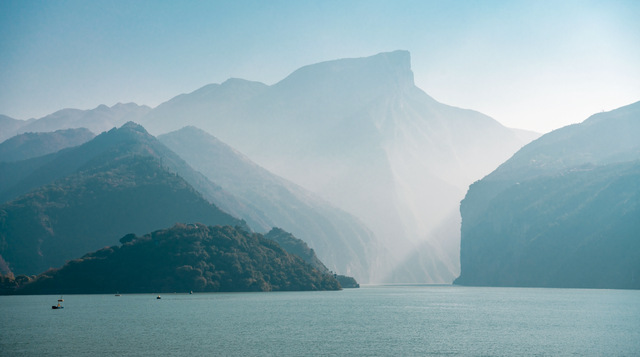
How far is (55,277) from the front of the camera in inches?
7840

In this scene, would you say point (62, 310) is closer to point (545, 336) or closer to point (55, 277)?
point (55, 277)

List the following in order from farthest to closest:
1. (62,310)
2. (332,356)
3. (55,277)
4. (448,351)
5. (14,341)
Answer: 1. (55,277)
2. (62,310)
3. (14,341)
4. (448,351)
5. (332,356)

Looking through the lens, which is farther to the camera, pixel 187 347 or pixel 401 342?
pixel 401 342

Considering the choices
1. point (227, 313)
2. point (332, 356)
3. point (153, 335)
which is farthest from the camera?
point (227, 313)

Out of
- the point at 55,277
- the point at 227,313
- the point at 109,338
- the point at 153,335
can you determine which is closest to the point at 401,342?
the point at 153,335

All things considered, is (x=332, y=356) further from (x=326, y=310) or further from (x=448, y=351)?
(x=326, y=310)

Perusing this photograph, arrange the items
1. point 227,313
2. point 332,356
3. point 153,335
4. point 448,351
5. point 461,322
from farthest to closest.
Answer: point 227,313 < point 461,322 < point 153,335 < point 448,351 < point 332,356

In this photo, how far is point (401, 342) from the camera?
2872 inches

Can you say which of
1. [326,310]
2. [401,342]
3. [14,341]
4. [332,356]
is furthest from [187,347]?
[326,310]

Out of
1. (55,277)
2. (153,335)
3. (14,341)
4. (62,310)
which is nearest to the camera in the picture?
(14,341)

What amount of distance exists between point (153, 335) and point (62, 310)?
5570 centimetres

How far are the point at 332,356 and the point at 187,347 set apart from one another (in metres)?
19.1

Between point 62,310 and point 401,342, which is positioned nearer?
point 401,342

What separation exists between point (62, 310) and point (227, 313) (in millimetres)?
39638
